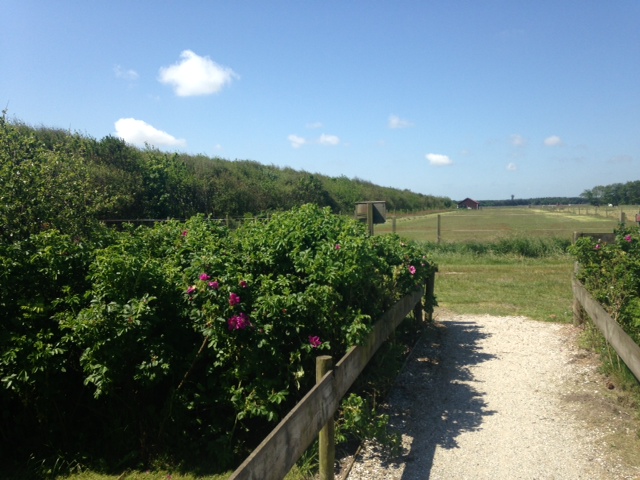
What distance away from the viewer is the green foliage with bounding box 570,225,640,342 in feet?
18.9

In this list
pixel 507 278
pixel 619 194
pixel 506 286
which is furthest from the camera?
pixel 619 194

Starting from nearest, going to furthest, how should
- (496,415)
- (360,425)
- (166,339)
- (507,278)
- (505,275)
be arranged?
(360,425)
(166,339)
(496,415)
(507,278)
(505,275)

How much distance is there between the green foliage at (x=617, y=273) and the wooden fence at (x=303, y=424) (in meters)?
2.72

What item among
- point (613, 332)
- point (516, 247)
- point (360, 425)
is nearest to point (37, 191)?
point (360, 425)

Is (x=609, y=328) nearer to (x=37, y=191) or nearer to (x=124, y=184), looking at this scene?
(x=37, y=191)

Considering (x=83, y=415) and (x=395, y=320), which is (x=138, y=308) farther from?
(x=395, y=320)

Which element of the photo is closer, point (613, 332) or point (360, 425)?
point (360, 425)

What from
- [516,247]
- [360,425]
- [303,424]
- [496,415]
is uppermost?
[303,424]

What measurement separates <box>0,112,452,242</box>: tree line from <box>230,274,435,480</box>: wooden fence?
257cm

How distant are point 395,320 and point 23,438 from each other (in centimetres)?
351

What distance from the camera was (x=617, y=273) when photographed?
6.32 meters

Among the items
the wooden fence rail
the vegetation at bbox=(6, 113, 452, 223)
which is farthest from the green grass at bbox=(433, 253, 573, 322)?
the vegetation at bbox=(6, 113, 452, 223)

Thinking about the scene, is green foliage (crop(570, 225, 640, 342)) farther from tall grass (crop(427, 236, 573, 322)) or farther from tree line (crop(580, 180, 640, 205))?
tree line (crop(580, 180, 640, 205))

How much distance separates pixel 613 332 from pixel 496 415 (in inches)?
52.3
